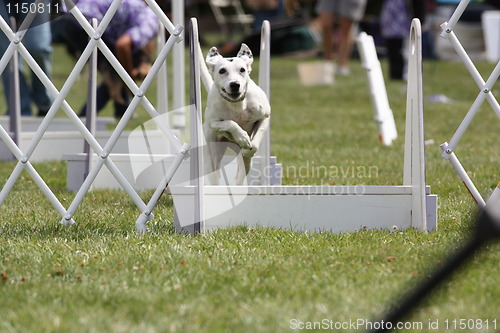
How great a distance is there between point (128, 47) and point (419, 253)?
4.94 metres

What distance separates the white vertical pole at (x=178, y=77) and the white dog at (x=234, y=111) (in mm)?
2432

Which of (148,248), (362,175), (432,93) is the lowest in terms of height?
(432,93)

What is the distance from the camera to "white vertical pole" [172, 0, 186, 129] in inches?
273

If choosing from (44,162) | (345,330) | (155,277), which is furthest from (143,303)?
(44,162)

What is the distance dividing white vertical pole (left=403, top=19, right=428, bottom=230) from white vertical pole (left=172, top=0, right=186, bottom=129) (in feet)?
10.1

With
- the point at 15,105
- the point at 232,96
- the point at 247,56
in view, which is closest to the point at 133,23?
the point at 15,105

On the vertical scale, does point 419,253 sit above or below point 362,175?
above

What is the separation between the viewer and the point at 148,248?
349 cm

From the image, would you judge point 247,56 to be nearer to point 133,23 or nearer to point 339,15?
point 133,23

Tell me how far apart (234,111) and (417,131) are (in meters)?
0.99

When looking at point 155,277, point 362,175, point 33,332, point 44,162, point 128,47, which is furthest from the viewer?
point 128,47

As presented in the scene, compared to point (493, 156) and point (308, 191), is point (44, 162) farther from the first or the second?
point (493, 156)

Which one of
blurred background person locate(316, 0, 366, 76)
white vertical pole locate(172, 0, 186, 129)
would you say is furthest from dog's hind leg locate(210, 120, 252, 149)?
blurred background person locate(316, 0, 366, 76)

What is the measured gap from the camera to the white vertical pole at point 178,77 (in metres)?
6.94
